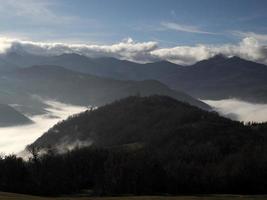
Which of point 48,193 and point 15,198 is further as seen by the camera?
point 48,193

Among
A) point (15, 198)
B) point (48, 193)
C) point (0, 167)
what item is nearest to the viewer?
point (15, 198)

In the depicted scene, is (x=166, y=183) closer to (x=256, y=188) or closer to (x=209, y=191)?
(x=209, y=191)

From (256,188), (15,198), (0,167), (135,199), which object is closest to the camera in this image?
(15,198)

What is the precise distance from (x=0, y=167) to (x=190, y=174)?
77625mm

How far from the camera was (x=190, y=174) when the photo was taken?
198 meters

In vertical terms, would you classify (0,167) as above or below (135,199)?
above

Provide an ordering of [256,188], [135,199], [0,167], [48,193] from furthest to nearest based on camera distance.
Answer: [256,188] → [0,167] → [48,193] → [135,199]

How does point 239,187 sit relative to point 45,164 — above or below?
below

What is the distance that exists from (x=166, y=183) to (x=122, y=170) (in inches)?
806

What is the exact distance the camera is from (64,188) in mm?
183875

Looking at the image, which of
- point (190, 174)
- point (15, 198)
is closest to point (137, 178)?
point (190, 174)

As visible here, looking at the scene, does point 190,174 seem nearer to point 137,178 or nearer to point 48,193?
point 137,178

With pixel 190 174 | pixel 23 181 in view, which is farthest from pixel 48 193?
pixel 190 174

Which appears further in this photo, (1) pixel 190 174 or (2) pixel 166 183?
(1) pixel 190 174
